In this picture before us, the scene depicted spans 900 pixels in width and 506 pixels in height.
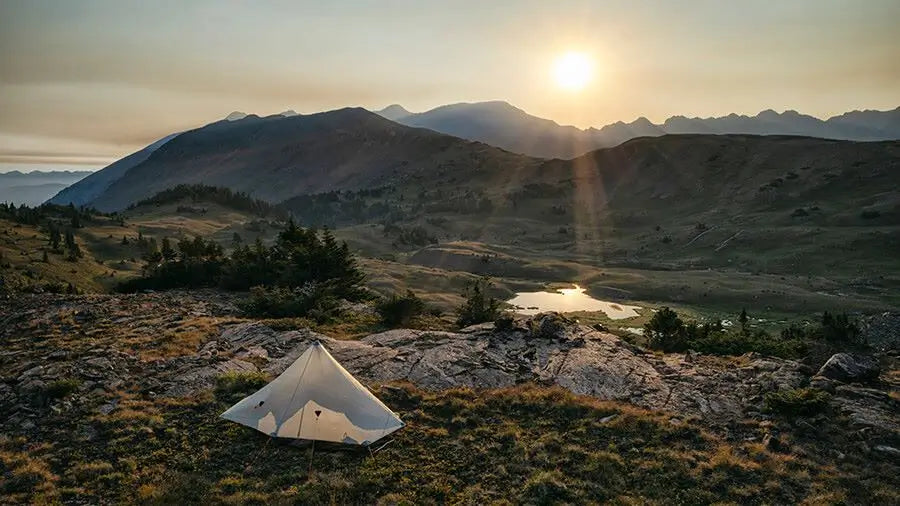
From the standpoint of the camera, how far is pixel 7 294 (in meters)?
28.8

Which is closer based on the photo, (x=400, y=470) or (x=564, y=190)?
(x=400, y=470)

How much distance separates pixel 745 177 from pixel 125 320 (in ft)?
427

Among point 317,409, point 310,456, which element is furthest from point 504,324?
point 310,456

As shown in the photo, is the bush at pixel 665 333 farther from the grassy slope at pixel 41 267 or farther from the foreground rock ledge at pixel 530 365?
the grassy slope at pixel 41 267

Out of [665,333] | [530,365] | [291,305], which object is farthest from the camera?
[291,305]

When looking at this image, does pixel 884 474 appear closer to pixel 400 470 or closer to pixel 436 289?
pixel 400 470

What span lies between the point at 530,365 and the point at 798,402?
895cm

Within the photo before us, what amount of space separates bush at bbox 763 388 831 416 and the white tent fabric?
11.7 meters

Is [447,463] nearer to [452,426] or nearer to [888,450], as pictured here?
[452,426]

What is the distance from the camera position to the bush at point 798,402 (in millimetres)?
15242

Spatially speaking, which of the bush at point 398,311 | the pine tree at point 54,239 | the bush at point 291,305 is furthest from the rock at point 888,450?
the pine tree at point 54,239

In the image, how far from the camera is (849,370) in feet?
58.9

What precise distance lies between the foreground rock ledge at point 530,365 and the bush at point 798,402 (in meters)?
0.55

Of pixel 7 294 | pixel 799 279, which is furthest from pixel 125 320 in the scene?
pixel 799 279
